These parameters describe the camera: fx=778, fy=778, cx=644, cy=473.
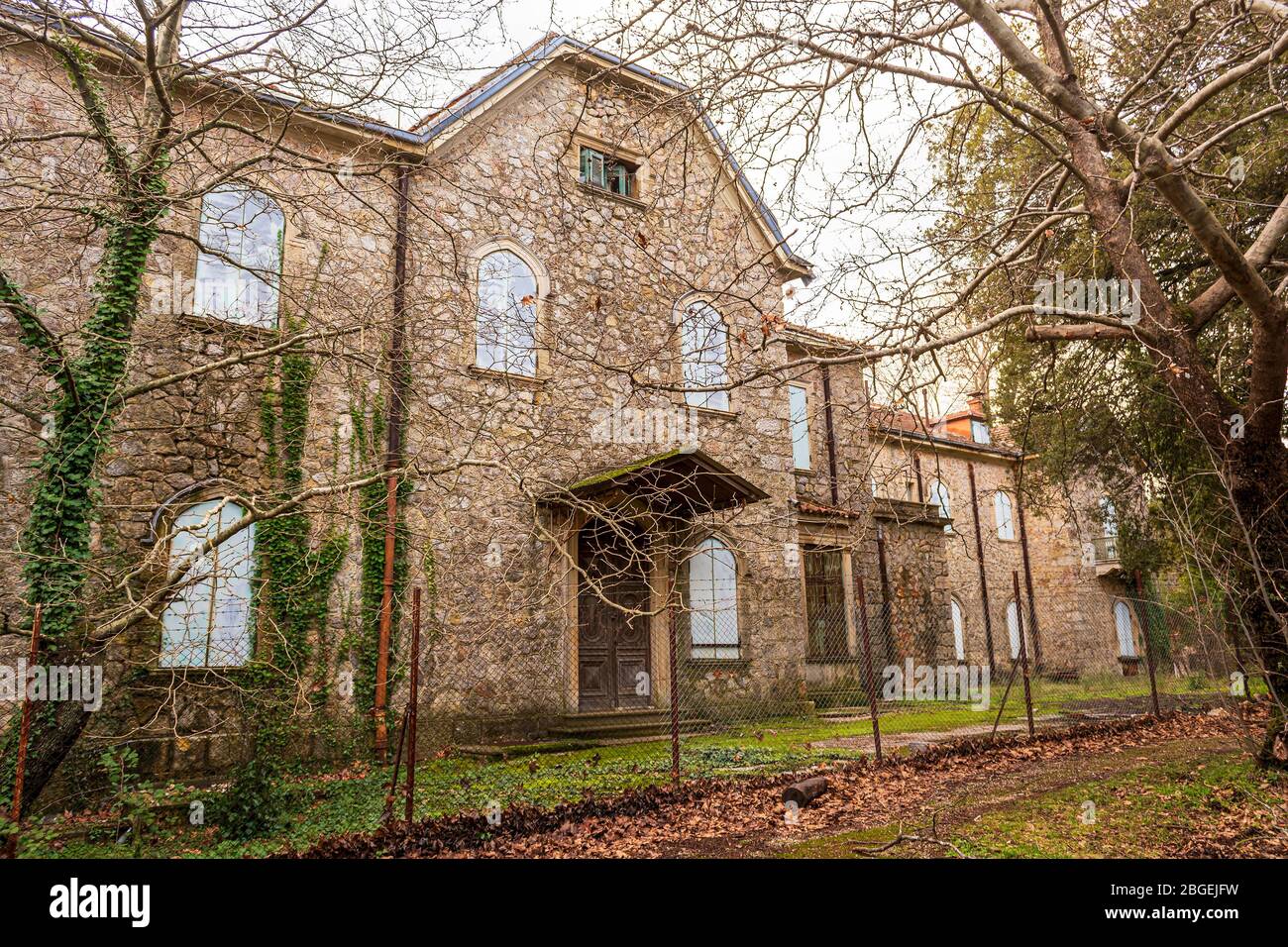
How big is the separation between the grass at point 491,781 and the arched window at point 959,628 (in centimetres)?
989

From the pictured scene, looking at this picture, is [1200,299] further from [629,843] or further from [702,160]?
[702,160]

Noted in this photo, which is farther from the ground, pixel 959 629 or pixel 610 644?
pixel 610 644

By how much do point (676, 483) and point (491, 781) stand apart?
15.9 ft

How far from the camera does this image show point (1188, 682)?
16.3 meters

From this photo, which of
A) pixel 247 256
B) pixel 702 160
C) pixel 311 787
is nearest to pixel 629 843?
pixel 311 787

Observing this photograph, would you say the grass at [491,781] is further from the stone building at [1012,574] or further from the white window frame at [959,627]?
the stone building at [1012,574]

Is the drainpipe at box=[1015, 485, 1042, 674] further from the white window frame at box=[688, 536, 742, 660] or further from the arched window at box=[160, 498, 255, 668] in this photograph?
the arched window at box=[160, 498, 255, 668]

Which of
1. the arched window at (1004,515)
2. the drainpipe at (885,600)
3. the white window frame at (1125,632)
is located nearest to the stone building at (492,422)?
the drainpipe at (885,600)

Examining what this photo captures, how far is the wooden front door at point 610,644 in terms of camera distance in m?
11.4

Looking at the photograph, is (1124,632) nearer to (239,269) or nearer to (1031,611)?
(1031,611)

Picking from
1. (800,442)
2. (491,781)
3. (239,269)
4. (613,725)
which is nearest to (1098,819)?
(491,781)

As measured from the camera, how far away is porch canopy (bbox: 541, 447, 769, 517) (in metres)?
10.7

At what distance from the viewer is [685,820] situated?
21.2 feet
